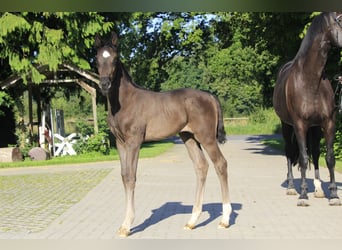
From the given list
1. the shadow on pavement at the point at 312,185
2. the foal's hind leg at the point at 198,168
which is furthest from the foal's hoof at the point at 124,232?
the shadow on pavement at the point at 312,185

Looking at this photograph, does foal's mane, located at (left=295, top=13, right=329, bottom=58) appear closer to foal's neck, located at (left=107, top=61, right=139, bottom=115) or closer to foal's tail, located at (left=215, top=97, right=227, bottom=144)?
foal's tail, located at (left=215, top=97, right=227, bottom=144)

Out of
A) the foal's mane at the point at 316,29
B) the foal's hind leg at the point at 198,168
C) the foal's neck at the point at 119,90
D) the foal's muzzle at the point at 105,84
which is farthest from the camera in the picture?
the foal's mane at the point at 316,29

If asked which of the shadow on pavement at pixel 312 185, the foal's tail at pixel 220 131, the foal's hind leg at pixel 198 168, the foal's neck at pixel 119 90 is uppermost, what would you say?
the foal's neck at pixel 119 90

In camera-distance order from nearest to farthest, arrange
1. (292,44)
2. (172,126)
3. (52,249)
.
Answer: (52,249)
(172,126)
(292,44)

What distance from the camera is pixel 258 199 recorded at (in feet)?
31.4

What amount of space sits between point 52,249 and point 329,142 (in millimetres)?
5273

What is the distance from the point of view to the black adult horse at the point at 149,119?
635 centimetres

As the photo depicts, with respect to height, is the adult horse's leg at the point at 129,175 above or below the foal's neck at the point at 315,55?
below

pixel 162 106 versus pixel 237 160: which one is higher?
pixel 162 106

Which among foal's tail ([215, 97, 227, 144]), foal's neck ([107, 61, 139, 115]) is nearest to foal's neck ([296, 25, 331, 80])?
foal's tail ([215, 97, 227, 144])

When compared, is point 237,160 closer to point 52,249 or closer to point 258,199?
point 258,199

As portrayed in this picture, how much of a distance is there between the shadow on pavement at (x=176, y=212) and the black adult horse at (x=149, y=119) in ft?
1.92

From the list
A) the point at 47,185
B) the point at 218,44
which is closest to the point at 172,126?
the point at 47,185

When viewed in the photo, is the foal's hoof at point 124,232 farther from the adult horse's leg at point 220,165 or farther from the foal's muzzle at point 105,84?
the foal's muzzle at point 105,84
